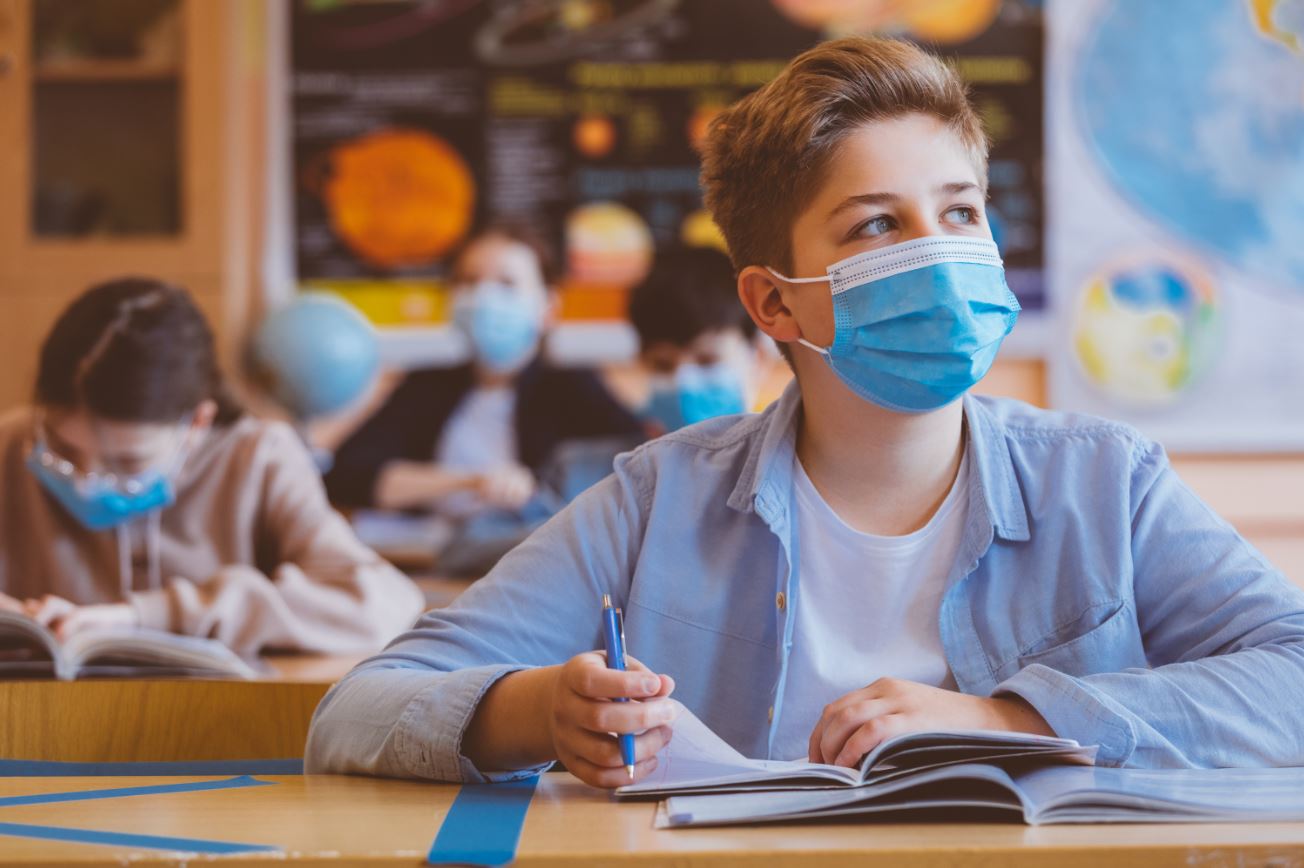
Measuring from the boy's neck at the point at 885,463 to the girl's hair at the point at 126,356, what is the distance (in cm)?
122

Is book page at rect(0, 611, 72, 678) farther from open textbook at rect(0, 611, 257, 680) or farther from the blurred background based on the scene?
the blurred background

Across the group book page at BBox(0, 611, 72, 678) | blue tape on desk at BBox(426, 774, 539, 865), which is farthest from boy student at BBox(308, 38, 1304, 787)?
book page at BBox(0, 611, 72, 678)

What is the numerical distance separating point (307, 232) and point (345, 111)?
373 mm

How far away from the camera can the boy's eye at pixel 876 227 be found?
4.17ft

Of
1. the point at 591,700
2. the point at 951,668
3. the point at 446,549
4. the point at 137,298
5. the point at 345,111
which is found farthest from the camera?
the point at 345,111

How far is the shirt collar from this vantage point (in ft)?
4.01

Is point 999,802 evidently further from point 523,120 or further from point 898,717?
point 523,120

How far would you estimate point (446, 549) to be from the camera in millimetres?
3029

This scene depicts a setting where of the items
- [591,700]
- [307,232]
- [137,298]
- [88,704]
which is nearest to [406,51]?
[307,232]

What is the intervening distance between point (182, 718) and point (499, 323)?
108 inches

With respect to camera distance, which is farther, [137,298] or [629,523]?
[137,298]

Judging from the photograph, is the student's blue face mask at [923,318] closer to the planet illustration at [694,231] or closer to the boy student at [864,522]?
the boy student at [864,522]

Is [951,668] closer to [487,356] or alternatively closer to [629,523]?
[629,523]

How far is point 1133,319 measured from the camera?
4121mm
